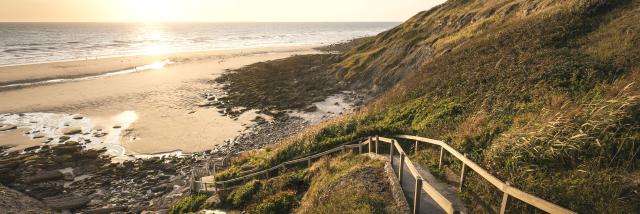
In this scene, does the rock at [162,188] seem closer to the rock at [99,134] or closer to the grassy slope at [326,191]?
the grassy slope at [326,191]

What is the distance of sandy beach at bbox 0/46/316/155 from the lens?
2894 centimetres

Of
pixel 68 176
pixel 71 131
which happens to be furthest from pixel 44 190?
pixel 71 131

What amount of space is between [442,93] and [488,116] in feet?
19.4

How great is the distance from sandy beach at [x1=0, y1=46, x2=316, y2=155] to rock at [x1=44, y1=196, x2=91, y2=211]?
22.7 feet

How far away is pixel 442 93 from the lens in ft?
59.9

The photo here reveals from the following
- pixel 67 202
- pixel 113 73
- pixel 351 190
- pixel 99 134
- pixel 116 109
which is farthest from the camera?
pixel 113 73

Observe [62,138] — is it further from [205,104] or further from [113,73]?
[113,73]

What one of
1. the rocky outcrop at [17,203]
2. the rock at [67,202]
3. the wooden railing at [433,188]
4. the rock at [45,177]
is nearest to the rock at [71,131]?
the rock at [45,177]

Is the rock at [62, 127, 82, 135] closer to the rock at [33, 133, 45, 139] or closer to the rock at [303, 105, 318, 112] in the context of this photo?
the rock at [33, 133, 45, 139]

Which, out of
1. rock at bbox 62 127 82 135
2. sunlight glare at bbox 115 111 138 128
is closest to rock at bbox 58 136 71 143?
rock at bbox 62 127 82 135

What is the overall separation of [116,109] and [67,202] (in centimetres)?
2031

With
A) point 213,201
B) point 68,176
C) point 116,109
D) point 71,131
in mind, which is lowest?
point 68,176

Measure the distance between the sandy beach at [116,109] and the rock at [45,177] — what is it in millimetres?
4766

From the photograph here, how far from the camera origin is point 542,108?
442 inches
